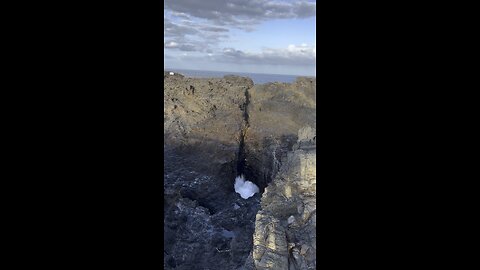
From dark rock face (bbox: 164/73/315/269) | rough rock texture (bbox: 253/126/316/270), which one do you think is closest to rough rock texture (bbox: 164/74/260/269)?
dark rock face (bbox: 164/73/315/269)

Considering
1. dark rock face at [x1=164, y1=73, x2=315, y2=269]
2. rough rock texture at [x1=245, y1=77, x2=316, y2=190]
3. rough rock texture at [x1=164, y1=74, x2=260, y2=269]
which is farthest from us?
rough rock texture at [x1=245, y1=77, x2=316, y2=190]

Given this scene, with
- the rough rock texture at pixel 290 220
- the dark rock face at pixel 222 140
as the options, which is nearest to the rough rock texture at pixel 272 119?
the dark rock face at pixel 222 140

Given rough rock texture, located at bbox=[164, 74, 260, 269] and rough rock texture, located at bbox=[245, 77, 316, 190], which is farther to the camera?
rough rock texture, located at bbox=[245, 77, 316, 190]

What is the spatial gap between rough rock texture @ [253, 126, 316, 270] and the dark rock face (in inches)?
71.8

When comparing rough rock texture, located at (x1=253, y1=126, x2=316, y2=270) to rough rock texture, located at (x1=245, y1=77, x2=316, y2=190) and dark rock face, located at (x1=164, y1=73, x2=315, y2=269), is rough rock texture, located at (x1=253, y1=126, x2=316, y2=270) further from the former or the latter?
rough rock texture, located at (x1=245, y1=77, x2=316, y2=190)

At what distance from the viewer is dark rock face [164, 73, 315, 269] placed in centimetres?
820

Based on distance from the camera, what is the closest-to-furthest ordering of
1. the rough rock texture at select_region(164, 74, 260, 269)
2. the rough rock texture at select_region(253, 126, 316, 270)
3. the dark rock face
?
the rough rock texture at select_region(253, 126, 316, 270), the rough rock texture at select_region(164, 74, 260, 269), the dark rock face

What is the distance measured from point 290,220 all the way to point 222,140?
4434 mm

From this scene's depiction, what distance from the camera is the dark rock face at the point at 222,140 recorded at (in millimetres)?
8203

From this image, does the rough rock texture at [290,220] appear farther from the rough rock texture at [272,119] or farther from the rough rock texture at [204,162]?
the rough rock texture at [272,119]
